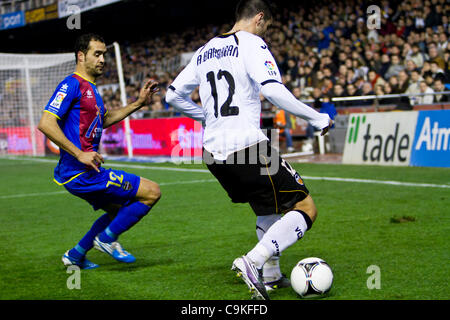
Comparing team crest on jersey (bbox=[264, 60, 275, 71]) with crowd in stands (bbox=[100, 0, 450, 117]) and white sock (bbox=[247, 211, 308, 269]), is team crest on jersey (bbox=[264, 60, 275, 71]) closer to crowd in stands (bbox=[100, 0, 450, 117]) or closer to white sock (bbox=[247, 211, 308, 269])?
white sock (bbox=[247, 211, 308, 269])

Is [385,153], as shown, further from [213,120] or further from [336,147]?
[213,120]

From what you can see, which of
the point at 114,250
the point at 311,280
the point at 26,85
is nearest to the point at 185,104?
the point at 114,250

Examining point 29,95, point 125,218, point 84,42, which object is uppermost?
point 84,42

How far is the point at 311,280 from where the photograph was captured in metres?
4.16

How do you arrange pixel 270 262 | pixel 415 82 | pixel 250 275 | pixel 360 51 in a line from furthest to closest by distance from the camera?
pixel 360 51 → pixel 415 82 → pixel 270 262 → pixel 250 275

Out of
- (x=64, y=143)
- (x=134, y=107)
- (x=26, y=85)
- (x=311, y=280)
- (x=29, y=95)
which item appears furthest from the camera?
(x=26, y=85)

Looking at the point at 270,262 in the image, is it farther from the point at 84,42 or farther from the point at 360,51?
the point at 360,51

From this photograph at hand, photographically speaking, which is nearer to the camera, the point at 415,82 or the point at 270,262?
the point at 270,262

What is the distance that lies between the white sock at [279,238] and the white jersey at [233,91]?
0.59 metres

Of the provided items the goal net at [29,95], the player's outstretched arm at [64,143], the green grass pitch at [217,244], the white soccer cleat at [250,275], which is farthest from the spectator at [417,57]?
the white soccer cleat at [250,275]

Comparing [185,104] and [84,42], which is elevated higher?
[84,42]

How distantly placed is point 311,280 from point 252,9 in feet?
6.41

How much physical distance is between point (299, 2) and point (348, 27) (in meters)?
4.75
